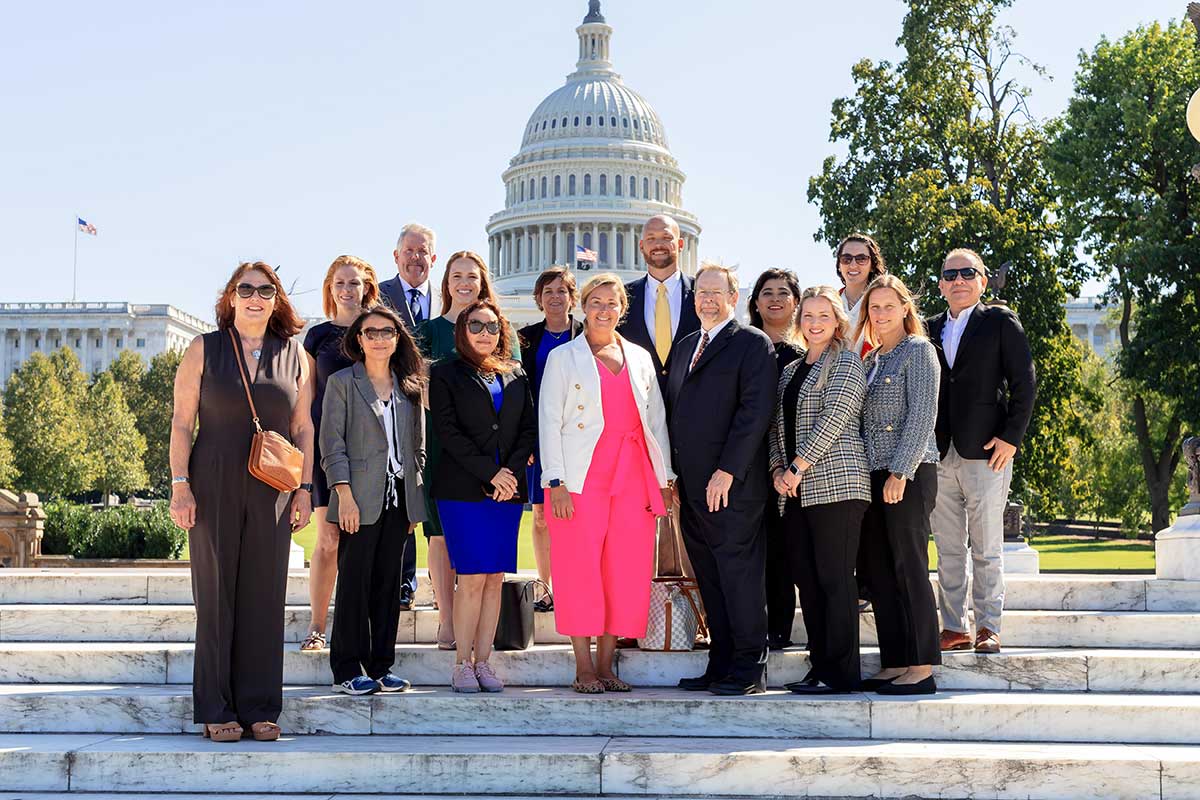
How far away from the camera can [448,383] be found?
6.92 m

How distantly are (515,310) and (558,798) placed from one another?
85726 millimetres

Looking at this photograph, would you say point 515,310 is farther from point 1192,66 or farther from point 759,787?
point 759,787

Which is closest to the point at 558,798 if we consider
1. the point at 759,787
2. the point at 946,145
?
the point at 759,787

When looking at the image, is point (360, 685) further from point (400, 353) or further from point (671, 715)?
point (400, 353)

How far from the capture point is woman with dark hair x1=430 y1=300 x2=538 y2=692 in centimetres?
677

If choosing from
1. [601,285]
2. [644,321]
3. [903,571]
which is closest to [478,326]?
[601,285]

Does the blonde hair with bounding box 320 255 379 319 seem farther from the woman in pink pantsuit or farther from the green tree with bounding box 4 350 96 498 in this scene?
the green tree with bounding box 4 350 96 498

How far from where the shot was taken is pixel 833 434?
6.62 m

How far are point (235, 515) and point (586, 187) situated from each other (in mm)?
96516

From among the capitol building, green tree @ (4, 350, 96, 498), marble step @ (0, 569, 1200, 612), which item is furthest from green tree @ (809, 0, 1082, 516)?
the capitol building

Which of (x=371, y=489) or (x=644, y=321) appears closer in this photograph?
(x=371, y=489)

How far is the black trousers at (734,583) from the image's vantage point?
6.69m

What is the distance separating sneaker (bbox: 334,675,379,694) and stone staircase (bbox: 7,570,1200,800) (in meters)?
0.10

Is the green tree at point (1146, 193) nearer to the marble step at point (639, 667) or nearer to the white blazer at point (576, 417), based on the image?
the marble step at point (639, 667)
